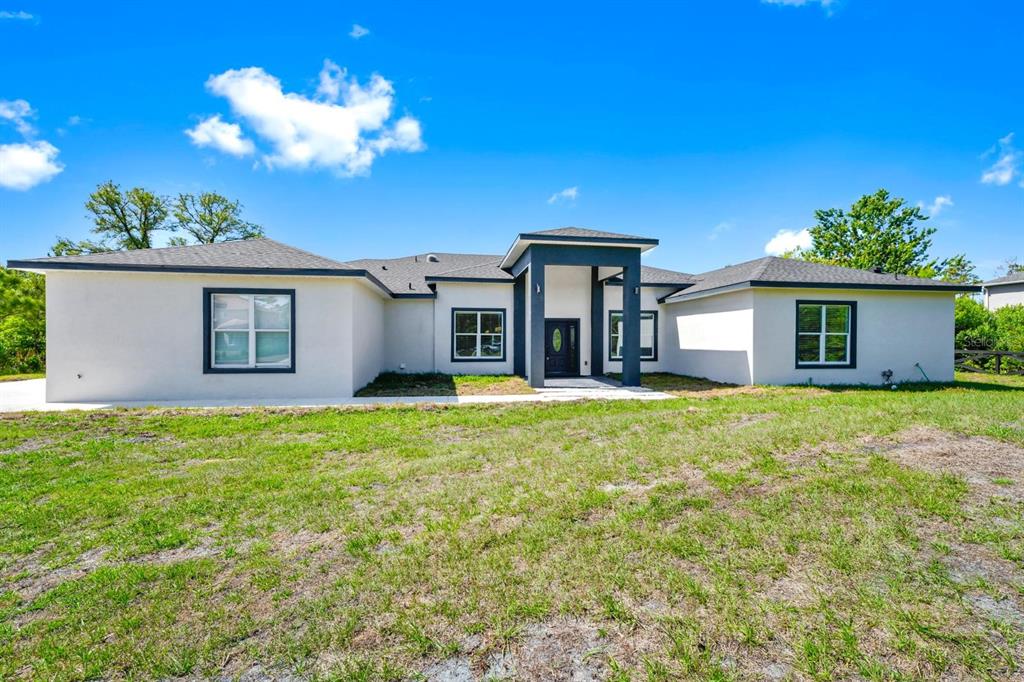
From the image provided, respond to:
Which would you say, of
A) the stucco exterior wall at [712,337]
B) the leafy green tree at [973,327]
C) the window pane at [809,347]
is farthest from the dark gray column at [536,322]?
the leafy green tree at [973,327]

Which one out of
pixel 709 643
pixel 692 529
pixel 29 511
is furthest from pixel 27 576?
pixel 692 529

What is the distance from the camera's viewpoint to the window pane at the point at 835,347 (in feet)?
40.8

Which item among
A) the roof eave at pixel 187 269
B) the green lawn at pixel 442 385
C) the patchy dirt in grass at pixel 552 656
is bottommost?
the patchy dirt in grass at pixel 552 656

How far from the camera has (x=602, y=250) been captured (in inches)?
483

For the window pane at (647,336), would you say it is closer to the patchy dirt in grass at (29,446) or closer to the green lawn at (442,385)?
the green lawn at (442,385)

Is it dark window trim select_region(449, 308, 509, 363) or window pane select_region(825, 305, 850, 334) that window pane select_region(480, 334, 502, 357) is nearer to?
dark window trim select_region(449, 308, 509, 363)

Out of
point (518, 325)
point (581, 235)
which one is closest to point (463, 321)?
point (518, 325)

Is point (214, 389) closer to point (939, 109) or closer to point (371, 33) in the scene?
point (371, 33)

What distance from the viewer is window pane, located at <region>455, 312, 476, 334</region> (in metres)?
15.0

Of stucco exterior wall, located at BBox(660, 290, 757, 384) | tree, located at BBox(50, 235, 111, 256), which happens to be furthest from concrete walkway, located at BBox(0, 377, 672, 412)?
tree, located at BBox(50, 235, 111, 256)

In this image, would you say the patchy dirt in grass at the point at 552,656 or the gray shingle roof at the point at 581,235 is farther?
the gray shingle roof at the point at 581,235

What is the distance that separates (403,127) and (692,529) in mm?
14841

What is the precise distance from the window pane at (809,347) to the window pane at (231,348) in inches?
579

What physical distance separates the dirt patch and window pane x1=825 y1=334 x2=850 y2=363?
7.79m
